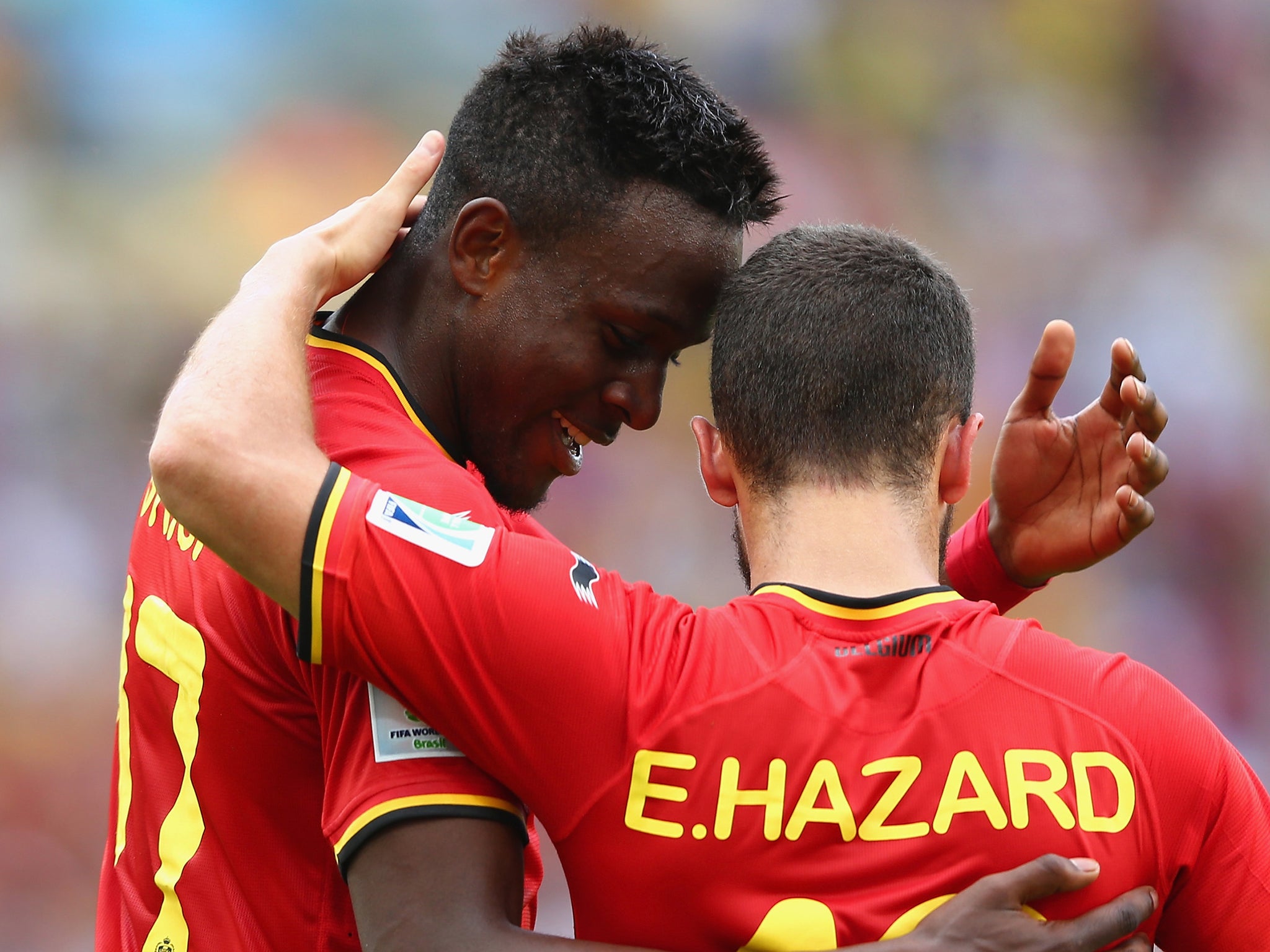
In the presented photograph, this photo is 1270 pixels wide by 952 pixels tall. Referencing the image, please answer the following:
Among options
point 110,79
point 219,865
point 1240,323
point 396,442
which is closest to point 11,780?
point 110,79

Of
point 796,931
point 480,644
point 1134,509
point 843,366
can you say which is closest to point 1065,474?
point 1134,509

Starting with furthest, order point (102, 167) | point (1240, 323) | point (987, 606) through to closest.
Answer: point (1240, 323) < point (102, 167) < point (987, 606)

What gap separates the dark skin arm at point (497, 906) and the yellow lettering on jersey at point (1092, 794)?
82mm

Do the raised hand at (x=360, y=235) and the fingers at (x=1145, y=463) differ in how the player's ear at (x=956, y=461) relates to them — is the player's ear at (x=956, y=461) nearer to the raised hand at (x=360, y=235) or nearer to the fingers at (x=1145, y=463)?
the fingers at (x=1145, y=463)

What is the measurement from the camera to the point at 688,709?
162 cm

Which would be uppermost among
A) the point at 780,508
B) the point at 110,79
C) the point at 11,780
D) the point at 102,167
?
the point at 110,79

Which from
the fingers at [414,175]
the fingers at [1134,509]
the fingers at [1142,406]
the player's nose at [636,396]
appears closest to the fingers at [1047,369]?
the fingers at [1142,406]

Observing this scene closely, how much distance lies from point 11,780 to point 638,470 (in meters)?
3.51

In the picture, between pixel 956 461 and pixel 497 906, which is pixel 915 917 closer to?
pixel 497 906

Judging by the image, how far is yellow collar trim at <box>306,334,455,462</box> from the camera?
2.11 meters

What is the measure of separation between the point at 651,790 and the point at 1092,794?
0.56 metres

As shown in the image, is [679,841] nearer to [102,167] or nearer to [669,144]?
[669,144]

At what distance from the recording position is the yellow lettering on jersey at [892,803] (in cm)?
158

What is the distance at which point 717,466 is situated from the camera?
6.59 feet
